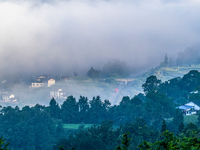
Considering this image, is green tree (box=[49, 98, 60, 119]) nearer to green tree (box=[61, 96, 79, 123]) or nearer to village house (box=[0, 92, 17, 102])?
green tree (box=[61, 96, 79, 123])

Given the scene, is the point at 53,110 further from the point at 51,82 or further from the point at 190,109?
the point at 190,109

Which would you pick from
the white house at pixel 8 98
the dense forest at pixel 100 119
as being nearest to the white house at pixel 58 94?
the white house at pixel 8 98

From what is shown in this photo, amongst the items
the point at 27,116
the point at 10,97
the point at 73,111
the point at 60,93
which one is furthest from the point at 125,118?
the point at 10,97

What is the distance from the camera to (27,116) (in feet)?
140

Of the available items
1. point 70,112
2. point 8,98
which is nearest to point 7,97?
point 8,98

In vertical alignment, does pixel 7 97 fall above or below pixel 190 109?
above

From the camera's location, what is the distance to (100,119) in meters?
44.2

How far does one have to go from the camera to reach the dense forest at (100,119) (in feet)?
110

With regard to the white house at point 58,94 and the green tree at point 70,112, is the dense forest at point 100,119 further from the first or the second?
the white house at point 58,94

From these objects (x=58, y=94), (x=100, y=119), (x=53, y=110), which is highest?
(x=58, y=94)

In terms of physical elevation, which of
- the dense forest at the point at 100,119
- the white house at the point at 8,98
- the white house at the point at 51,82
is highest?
the white house at the point at 51,82

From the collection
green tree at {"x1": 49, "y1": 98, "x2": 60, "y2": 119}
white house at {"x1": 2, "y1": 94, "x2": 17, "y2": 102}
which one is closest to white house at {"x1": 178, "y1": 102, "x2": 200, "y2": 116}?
green tree at {"x1": 49, "y1": 98, "x2": 60, "y2": 119}

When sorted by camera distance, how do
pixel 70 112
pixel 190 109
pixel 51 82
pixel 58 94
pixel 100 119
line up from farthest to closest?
pixel 51 82 < pixel 58 94 < pixel 70 112 < pixel 100 119 < pixel 190 109

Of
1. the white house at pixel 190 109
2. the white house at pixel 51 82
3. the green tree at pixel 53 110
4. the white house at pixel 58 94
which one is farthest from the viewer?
the white house at pixel 51 82
